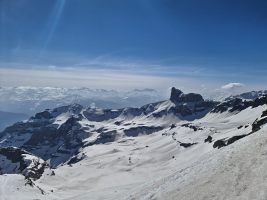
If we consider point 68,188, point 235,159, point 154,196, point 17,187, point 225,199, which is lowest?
point 68,188

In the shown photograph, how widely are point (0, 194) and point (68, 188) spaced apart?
65124 millimetres

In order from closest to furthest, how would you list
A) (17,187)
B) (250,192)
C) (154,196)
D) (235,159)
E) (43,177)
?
1. (250,192)
2. (235,159)
3. (154,196)
4. (17,187)
5. (43,177)

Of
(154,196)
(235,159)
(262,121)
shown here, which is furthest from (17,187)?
(235,159)

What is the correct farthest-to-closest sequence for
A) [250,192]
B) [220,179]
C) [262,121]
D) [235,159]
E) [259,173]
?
[262,121] → [235,159] → [220,179] → [259,173] → [250,192]

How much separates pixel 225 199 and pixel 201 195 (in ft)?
10.5

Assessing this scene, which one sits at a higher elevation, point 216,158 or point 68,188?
point 216,158

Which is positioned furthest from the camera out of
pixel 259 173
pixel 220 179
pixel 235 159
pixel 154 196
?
pixel 154 196

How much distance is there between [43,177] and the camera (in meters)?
198

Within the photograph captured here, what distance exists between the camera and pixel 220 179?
37.5 metres

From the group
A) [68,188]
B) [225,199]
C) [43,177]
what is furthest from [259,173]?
[43,177]

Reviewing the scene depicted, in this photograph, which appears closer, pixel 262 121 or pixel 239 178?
pixel 239 178

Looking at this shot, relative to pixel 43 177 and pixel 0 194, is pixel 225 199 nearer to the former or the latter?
pixel 0 194

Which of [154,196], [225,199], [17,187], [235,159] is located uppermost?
[235,159]

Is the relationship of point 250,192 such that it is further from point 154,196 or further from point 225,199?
point 154,196
